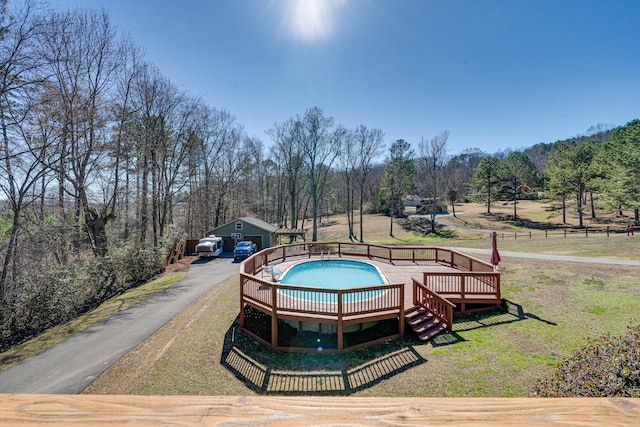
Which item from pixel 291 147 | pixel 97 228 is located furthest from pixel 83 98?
pixel 291 147

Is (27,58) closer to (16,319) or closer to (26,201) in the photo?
(26,201)

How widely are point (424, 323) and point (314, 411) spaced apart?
29.4ft

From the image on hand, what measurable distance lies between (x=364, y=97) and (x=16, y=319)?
24517mm

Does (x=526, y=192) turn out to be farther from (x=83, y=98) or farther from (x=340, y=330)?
(x=83, y=98)

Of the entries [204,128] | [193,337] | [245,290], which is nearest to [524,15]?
[245,290]

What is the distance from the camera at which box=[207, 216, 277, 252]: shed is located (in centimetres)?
2656

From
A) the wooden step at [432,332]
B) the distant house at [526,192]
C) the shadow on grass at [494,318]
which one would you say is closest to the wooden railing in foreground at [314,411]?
the wooden step at [432,332]

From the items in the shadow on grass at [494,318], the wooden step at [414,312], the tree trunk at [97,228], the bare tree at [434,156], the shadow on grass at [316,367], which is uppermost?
the bare tree at [434,156]

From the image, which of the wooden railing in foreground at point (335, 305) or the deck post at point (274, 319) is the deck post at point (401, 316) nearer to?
the wooden railing in foreground at point (335, 305)

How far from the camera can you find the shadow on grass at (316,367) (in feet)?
21.3

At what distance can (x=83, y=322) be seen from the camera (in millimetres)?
10906

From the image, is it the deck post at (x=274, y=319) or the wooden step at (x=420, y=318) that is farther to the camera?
the wooden step at (x=420, y=318)

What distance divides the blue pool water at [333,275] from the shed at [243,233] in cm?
1147

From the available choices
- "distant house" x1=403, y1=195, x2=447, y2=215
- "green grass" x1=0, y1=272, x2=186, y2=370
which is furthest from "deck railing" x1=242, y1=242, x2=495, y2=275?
"distant house" x1=403, y1=195, x2=447, y2=215
